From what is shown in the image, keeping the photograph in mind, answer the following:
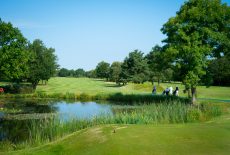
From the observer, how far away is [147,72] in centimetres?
9012

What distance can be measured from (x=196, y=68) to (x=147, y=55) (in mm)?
68091

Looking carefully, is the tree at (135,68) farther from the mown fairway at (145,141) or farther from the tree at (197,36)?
the mown fairway at (145,141)

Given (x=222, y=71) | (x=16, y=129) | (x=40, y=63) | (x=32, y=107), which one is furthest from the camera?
(x=222, y=71)

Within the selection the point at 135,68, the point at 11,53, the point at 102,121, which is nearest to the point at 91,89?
the point at 135,68

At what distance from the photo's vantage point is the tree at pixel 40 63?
66.3 metres

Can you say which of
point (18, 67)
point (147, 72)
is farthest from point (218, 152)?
point (147, 72)

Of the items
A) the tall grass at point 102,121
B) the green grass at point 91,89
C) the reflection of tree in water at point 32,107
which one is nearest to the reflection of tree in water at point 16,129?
the tall grass at point 102,121

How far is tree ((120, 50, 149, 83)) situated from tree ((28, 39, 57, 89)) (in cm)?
2785

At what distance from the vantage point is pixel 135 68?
299ft

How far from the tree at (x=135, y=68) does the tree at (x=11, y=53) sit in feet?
143

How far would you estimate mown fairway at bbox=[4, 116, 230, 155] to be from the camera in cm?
1105

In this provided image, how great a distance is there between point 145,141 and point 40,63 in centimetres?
5951

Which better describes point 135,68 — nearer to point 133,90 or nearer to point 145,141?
point 133,90

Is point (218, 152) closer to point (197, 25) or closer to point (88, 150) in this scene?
point (88, 150)
